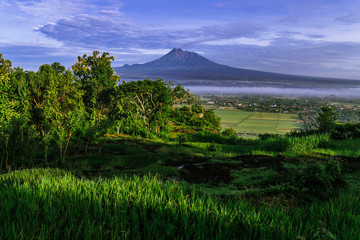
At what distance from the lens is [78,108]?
1377 centimetres

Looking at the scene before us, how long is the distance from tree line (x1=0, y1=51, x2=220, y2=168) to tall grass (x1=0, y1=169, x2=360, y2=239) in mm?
6644

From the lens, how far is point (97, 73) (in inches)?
1384

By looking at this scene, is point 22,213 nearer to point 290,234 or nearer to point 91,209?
point 91,209

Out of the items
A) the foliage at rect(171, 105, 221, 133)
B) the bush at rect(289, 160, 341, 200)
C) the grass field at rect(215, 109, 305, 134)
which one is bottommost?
the grass field at rect(215, 109, 305, 134)

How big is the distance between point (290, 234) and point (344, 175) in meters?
4.63

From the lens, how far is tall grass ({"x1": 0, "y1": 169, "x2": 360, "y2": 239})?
2230 millimetres

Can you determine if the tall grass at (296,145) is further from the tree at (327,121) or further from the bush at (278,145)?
the tree at (327,121)

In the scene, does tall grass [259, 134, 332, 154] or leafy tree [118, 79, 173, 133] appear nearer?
tall grass [259, 134, 332, 154]

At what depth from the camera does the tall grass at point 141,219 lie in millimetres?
2230

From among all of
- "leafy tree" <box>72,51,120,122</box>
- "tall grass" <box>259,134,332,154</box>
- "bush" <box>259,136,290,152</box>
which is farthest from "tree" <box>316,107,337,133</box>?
"leafy tree" <box>72,51,120,122</box>

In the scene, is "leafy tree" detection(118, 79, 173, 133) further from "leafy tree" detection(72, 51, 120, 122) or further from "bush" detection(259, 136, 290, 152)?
"bush" detection(259, 136, 290, 152)

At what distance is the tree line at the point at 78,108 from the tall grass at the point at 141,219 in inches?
262

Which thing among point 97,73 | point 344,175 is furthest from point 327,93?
point 344,175

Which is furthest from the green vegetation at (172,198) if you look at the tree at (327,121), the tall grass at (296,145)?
the tree at (327,121)
